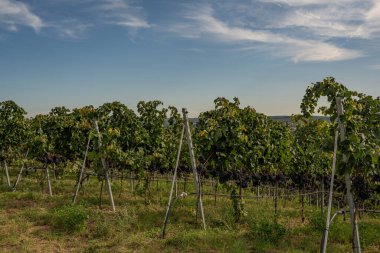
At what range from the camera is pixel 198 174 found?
10.4m

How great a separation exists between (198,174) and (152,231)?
270 centimetres

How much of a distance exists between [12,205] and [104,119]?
3.96m

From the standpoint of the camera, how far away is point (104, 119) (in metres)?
11.6

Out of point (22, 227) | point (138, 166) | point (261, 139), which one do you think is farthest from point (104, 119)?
point (261, 139)

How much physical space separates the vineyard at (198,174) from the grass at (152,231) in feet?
0.09

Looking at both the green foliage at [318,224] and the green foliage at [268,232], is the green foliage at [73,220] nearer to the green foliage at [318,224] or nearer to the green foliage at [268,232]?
the green foliage at [268,232]

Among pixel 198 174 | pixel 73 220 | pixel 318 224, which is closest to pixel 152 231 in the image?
pixel 73 220

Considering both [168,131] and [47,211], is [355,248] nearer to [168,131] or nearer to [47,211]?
[47,211]

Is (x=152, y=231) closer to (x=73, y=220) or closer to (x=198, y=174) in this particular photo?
(x=73, y=220)

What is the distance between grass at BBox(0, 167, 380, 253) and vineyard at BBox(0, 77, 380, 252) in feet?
0.09

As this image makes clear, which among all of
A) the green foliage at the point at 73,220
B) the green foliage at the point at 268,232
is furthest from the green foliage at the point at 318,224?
the green foliage at the point at 73,220

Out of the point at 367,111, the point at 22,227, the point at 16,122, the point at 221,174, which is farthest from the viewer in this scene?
the point at 16,122

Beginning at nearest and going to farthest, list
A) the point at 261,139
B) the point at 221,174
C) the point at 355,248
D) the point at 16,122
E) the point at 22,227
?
the point at 355,248, the point at 22,227, the point at 221,174, the point at 261,139, the point at 16,122

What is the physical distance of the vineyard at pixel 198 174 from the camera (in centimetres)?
626
